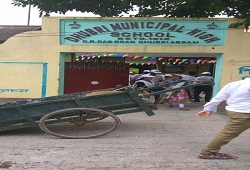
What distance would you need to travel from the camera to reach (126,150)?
15.2ft

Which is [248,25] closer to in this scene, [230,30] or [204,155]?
[230,30]

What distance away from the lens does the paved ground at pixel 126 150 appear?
393cm

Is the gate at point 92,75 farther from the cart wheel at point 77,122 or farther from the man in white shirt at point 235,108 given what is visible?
the man in white shirt at point 235,108

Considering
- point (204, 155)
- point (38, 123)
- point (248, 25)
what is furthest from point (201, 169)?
point (248, 25)

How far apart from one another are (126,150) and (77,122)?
152cm

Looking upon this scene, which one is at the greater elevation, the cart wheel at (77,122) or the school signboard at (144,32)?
the school signboard at (144,32)

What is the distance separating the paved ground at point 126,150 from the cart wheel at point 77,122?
0.20 m

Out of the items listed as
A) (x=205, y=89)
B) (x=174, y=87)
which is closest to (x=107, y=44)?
(x=174, y=87)

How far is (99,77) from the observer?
34.4 ft

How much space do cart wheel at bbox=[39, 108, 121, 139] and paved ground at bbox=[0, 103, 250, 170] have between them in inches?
7.8

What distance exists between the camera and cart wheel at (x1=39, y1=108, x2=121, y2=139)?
17.3 feet

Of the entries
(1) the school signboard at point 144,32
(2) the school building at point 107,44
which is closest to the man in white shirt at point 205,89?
(2) the school building at point 107,44

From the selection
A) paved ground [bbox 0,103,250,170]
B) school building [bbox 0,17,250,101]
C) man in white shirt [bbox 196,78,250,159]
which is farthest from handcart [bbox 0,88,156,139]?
school building [bbox 0,17,250,101]

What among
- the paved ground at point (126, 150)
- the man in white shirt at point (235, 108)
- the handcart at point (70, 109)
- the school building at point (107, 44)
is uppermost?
the school building at point (107, 44)
